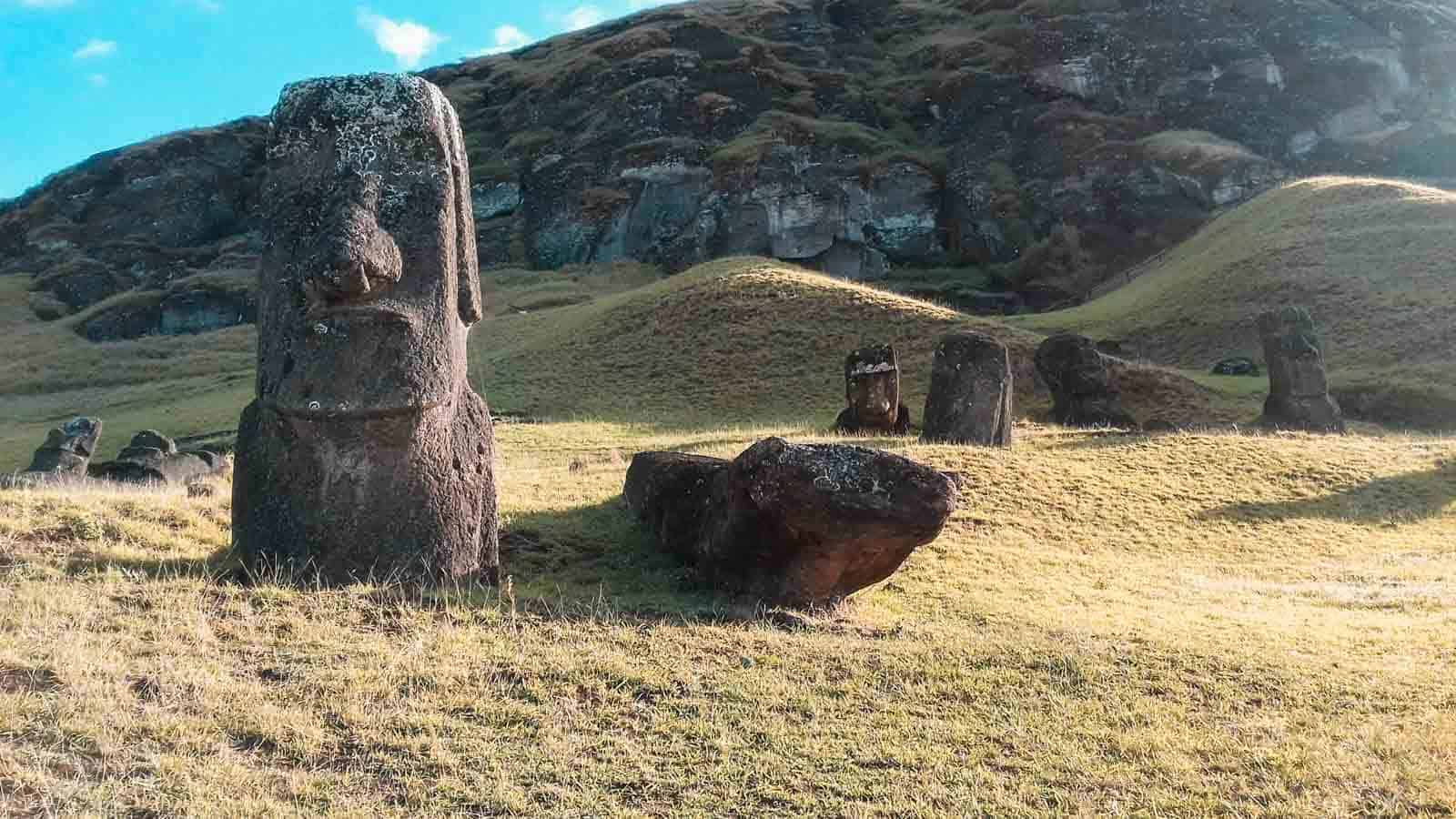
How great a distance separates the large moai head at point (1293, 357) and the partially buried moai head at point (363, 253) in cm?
1999

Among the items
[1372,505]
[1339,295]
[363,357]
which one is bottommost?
[1372,505]

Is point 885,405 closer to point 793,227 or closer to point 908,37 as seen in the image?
point 793,227

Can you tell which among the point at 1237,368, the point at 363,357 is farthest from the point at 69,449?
the point at 1237,368

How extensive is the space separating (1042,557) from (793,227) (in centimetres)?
5195

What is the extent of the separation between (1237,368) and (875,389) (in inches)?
604

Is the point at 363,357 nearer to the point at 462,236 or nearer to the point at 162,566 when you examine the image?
the point at 462,236

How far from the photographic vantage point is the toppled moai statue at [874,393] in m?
21.8

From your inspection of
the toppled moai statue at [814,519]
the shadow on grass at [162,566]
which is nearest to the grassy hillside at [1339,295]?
the toppled moai statue at [814,519]

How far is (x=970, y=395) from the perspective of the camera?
62.7ft

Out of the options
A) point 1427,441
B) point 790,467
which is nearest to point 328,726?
point 790,467

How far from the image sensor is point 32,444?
92.2 ft

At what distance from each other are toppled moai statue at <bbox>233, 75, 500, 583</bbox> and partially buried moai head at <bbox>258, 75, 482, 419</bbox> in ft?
0.04

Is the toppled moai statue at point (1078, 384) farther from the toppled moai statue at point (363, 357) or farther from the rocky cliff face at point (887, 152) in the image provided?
the rocky cliff face at point (887, 152)

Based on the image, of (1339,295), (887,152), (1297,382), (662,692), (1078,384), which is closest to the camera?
(662,692)
